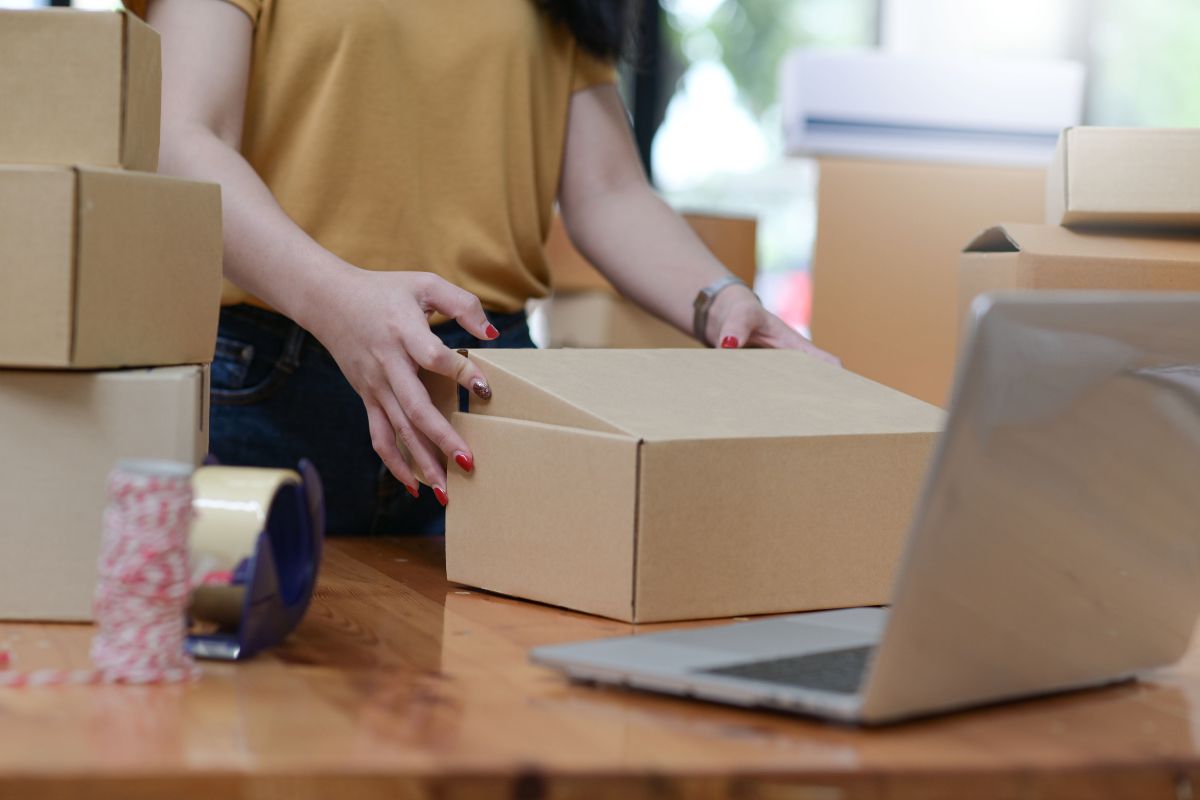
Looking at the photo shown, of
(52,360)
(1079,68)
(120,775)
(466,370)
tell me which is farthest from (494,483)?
(1079,68)

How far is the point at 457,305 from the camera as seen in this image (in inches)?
37.7

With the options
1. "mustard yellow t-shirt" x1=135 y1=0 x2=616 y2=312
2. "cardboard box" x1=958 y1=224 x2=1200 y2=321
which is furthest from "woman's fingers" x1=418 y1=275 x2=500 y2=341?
"cardboard box" x1=958 y1=224 x2=1200 y2=321

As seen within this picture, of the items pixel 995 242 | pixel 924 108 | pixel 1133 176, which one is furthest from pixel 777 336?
pixel 924 108

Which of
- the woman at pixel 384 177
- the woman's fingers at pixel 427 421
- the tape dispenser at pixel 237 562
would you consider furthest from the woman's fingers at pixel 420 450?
the tape dispenser at pixel 237 562

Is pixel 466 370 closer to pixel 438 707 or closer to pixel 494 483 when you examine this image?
pixel 494 483

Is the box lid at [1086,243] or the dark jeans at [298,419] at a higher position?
the box lid at [1086,243]

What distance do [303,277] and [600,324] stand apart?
4.33 feet

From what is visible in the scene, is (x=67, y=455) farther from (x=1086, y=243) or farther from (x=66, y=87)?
(x=1086, y=243)

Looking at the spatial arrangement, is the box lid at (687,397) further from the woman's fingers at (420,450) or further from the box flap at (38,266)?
the box flap at (38,266)

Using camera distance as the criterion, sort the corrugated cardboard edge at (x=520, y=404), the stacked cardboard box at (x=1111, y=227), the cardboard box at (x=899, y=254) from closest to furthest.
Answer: the corrugated cardboard edge at (x=520, y=404)
the stacked cardboard box at (x=1111, y=227)
the cardboard box at (x=899, y=254)

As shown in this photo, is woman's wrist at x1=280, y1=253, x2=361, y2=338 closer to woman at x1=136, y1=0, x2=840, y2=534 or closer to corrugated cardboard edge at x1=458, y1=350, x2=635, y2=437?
woman at x1=136, y1=0, x2=840, y2=534

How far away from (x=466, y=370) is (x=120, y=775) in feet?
1.47

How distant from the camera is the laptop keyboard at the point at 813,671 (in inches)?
24.8

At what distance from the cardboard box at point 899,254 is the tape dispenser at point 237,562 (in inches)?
46.8
